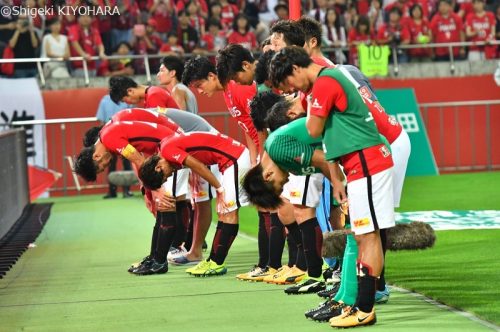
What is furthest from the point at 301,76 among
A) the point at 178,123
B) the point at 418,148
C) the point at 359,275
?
the point at 418,148

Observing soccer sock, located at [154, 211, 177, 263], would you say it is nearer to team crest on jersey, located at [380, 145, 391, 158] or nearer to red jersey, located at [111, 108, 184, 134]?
red jersey, located at [111, 108, 184, 134]

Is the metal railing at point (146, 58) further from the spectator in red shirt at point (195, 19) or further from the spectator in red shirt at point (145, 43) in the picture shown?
the spectator in red shirt at point (195, 19)

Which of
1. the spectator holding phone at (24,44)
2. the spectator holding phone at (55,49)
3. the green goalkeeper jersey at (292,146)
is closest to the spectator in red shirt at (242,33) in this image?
the spectator holding phone at (55,49)

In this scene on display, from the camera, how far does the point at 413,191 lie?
67.2 feet

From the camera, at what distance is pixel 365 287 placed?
733 centimetres

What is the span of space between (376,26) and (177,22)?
180 inches

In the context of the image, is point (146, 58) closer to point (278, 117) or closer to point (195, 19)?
point (195, 19)

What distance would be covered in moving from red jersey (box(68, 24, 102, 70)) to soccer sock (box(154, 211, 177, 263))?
44.2 ft

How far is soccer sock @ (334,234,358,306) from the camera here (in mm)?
7707

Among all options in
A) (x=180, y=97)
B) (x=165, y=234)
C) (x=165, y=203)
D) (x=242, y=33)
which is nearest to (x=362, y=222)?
(x=165, y=234)

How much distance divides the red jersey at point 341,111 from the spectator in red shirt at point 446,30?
19.5 meters

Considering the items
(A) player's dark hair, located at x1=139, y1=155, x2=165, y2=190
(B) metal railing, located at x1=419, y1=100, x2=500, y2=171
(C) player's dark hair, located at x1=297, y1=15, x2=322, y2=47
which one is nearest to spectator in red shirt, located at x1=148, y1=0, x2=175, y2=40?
(B) metal railing, located at x1=419, y1=100, x2=500, y2=171

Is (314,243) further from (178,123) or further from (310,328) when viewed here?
(178,123)

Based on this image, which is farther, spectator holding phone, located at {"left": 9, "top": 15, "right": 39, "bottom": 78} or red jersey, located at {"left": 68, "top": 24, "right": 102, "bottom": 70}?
red jersey, located at {"left": 68, "top": 24, "right": 102, "bottom": 70}
